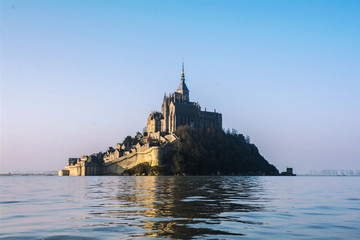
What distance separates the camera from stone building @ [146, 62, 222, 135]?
171 metres

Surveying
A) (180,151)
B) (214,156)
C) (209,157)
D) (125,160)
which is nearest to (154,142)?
(125,160)

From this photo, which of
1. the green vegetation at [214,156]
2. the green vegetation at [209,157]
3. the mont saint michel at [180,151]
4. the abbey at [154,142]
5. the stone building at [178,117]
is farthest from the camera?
the stone building at [178,117]

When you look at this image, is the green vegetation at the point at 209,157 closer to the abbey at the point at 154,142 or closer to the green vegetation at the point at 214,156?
the green vegetation at the point at 214,156

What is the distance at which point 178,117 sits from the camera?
6718 inches

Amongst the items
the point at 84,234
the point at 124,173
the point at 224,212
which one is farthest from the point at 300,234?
the point at 124,173

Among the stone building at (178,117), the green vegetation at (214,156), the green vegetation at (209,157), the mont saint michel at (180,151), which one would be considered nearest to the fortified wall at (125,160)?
the mont saint michel at (180,151)

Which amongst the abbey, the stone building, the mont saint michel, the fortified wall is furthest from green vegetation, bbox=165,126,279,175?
the stone building

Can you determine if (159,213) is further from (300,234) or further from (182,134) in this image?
(182,134)

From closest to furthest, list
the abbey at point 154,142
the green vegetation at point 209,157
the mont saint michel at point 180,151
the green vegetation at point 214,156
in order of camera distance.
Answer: the green vegetation at point 209,157
the green vegetation at point 214,156
the mont saint michel at point 180,151
the abbey at point 154,142

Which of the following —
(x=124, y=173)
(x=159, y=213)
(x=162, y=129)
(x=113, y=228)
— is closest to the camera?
(x=113, y=228)

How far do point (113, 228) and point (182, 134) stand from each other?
5562 inches

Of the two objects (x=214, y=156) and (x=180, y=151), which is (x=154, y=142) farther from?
(x=214, y=156)

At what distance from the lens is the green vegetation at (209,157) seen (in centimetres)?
14565

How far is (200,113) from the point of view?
18275cm
